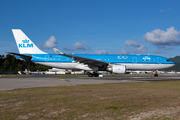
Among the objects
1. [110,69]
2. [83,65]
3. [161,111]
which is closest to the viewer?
[161,111]

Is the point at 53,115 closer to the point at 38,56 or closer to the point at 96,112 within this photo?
the point at 96,112

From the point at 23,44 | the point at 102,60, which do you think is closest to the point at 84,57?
the point at 102,60

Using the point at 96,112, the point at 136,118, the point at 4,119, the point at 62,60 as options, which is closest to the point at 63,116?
the point at 96,112

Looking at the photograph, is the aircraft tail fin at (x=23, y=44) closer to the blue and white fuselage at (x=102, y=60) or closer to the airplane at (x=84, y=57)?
the airplane at (x=84, y=57)

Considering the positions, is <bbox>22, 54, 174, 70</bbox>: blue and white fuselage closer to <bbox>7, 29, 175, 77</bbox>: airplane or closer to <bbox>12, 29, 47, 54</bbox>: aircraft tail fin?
<bbox>7, 29, 175, 77</bbox>: airplane

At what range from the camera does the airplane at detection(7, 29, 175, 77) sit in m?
29.1

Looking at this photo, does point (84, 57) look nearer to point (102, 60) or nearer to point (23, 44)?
point (102, 60)

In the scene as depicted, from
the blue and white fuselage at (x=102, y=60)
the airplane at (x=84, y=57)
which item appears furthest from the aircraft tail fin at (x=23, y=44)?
the blue and white fuselage at (x=102, y=60)

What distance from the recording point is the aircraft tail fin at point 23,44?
3067 cm

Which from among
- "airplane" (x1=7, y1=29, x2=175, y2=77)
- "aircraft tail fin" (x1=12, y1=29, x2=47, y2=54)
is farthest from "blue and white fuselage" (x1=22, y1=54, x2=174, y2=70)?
"aircraft tail fin" (x1=12, y1=29, x2=47, y2=54)

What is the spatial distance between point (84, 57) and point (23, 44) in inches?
431

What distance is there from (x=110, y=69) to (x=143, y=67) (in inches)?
258

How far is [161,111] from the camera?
5.01 m

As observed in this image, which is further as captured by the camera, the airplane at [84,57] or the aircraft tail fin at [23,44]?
the aircraft tail fin at [23,44]
